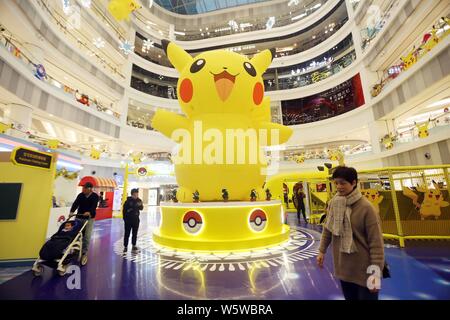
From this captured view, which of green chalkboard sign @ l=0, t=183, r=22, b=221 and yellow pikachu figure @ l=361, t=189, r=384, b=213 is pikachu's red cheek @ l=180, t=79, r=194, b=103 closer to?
green chalkboard sign @ l=0, t=183, r=22, b=221

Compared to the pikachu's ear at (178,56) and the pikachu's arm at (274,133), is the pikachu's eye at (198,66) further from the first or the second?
the pikachu's arm at (274,133)

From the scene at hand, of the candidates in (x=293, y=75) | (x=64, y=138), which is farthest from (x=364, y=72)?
(x=64, y=138)

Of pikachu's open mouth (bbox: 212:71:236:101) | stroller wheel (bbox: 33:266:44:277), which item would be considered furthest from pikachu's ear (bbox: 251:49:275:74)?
stroller wheel (bbox: 33:266:44:277)

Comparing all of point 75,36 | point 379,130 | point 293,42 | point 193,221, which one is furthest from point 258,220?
point 293,42

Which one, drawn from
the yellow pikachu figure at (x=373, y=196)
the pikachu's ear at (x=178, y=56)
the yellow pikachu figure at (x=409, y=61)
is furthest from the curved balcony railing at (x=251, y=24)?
the yellow pikachu figure at (x=373, y=196)

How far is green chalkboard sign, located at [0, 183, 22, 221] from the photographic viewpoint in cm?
426

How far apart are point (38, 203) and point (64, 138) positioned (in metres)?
20.2

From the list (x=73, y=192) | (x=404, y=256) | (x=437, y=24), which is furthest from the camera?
(x=437, y=24)

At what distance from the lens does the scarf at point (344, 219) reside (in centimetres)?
167

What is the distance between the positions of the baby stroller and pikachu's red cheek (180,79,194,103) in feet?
12.6

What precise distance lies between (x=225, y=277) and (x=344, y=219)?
2.41m

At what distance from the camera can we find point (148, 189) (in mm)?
25891

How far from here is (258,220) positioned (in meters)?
5.27

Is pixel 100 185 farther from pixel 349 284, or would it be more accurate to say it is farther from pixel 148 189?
pixel 349 284
